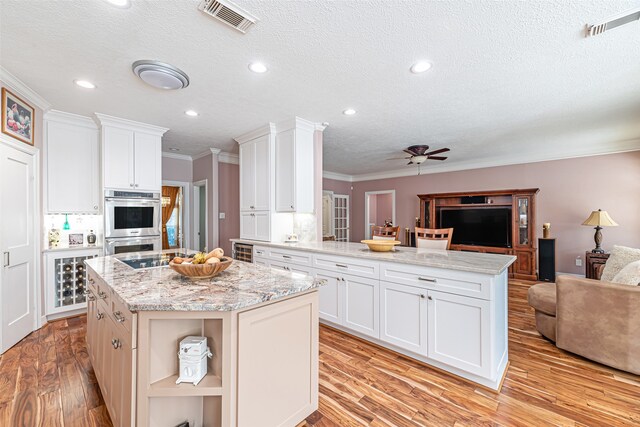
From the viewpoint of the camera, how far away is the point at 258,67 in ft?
7.69

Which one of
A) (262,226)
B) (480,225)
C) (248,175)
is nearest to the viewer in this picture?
(262,226)

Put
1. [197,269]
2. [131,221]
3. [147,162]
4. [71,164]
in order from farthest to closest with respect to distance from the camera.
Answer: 1. [147,162]
2. [131,221]
3. [71,164]
4. [197,269]

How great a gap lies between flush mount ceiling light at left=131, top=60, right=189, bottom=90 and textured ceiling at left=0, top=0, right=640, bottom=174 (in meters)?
0.07

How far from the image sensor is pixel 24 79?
8.36 feet

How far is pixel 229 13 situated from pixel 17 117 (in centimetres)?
272

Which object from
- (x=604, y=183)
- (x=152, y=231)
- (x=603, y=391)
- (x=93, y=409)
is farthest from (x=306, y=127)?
(x=604, y=183)

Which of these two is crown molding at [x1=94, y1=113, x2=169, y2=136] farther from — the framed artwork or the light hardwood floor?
the light hardwood floor

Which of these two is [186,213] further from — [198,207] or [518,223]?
[518,223]

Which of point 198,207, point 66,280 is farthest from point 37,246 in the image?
point 198,207

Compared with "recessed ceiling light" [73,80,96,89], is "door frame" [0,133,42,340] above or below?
below

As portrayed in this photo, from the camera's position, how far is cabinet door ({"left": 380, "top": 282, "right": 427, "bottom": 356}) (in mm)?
2314

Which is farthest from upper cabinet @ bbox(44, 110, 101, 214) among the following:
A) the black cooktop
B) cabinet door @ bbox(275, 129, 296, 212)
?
cabinet door @ bbox(275, 129, 296, 212)

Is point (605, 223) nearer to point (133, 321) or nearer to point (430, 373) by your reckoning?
point (430, 373)

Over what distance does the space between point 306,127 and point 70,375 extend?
3.43m
